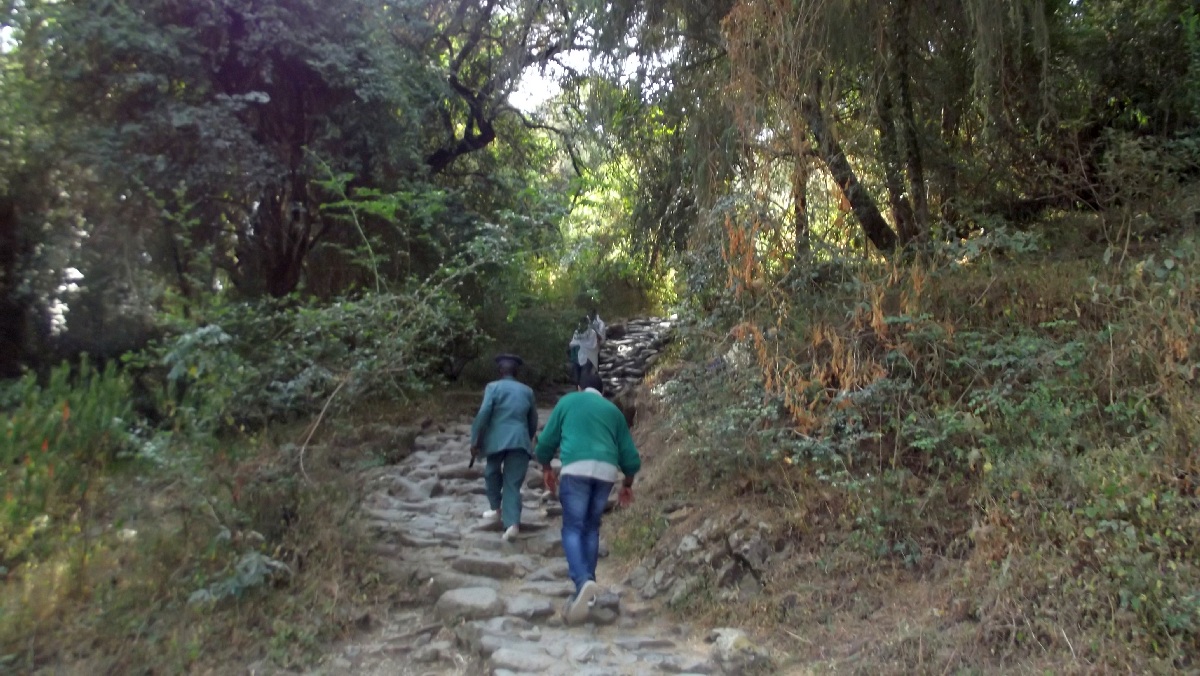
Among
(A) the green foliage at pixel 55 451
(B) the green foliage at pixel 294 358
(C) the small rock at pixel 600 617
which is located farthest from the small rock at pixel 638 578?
(A) the green foliage at pixel 55 451

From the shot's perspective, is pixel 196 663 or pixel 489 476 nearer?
pixel 196 663

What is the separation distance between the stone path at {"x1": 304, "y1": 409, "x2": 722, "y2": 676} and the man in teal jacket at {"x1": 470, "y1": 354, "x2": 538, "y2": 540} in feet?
1.09

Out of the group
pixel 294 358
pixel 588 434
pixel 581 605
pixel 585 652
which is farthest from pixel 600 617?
pixel 294 358

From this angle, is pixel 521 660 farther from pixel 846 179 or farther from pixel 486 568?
pixel 846 179

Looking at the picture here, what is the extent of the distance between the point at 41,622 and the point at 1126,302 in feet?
26.5

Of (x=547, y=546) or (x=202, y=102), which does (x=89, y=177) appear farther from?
(x=547, y=546)

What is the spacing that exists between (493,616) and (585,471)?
1.25 m

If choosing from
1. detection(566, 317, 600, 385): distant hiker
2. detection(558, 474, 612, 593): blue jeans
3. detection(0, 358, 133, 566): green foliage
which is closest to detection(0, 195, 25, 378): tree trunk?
detection(0, 358, 133, 566): green foliage

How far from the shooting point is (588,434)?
6766 mm

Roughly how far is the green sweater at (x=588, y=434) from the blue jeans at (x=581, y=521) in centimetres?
18

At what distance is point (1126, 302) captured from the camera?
279 inches

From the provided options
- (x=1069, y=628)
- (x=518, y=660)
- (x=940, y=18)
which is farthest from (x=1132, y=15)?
(x=518, y=660)

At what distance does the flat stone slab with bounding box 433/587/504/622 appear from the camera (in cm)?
669

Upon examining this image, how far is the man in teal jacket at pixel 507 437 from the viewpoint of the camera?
8164mm
